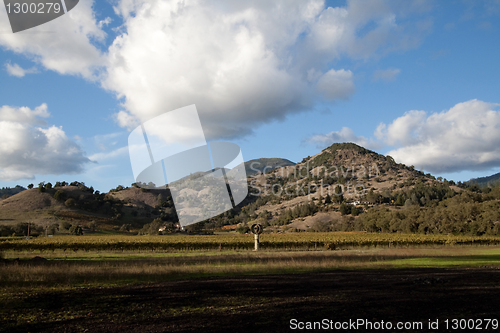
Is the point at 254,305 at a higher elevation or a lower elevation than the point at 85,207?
lower

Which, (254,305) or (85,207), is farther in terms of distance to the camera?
(85,207)

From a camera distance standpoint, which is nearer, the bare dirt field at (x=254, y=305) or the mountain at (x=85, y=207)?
the bare dirt field at (x=254, y=305)

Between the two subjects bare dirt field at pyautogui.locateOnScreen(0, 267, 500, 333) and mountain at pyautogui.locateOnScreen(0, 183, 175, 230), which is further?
mountain at pyautogui.locateOnScreen(0, 183, 175, 230)

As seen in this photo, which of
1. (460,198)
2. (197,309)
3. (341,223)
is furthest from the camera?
(341,223)

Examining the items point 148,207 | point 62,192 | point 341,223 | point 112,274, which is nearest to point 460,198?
point 341,223

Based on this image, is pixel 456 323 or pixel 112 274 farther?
pixel 112 274

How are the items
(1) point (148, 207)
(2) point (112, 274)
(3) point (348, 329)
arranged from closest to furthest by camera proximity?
1. (3) point (348, 329)
2. (2) point (112, 274)
3. (1) point (148, 207)

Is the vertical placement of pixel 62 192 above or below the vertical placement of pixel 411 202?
above

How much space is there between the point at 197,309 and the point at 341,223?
12258 cm

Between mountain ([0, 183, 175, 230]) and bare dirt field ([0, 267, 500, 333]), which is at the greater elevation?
mountain ([0, 183, 175, 230])

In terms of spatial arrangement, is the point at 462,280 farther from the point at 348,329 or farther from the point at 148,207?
Answer: the point at 148,207

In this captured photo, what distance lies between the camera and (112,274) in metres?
18.4

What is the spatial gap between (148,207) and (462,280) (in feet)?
546

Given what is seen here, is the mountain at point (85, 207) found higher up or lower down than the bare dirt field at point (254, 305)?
higher up
